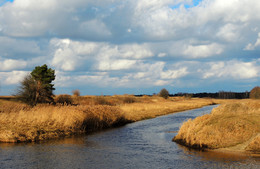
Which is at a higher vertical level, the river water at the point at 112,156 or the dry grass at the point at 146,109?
the dry grass at the point at 146,109

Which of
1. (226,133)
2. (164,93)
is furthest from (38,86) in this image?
(164,93)

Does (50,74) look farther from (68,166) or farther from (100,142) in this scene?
(68,166)

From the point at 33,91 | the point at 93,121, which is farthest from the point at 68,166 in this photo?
the point at 33,91

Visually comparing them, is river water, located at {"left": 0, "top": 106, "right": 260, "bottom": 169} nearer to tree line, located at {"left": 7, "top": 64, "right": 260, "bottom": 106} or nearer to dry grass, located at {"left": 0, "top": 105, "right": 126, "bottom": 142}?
dry grass, located at {"left": 0, "top": 105, "right": 126, "bottom": 142}

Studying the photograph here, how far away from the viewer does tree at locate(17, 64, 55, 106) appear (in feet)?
159

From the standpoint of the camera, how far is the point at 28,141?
2116 cm

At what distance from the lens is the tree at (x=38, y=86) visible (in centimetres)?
4831

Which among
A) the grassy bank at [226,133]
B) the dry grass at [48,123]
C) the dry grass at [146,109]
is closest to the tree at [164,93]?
the dry grass at [146,109]

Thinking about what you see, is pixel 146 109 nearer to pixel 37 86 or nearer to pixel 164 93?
pixel 37 86

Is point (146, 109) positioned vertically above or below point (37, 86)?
below

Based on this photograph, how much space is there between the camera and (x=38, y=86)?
49281 millimetres

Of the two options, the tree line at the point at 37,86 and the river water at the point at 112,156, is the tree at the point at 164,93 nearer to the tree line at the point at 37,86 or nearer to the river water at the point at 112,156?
the tree line at the point at 37,86

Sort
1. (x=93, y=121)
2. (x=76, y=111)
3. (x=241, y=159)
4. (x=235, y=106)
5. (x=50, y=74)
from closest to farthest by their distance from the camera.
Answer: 1. (x=241, y=159)
2. (x=76, y=111)
3. (x=93, y=121)
4. (x=235, y=106)
5. (x=50, y=74)

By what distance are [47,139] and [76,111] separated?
19.0ft
